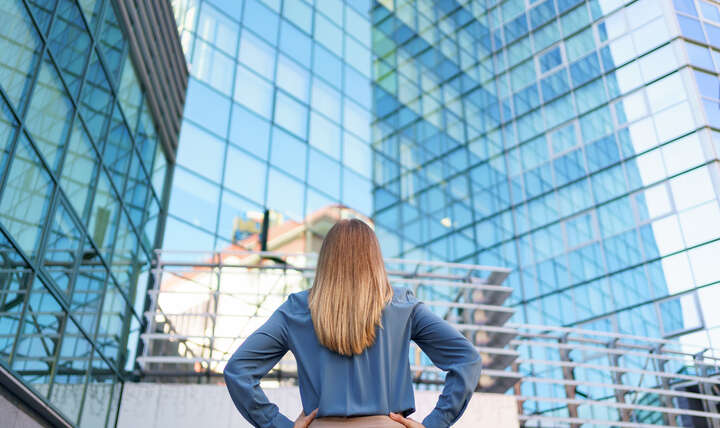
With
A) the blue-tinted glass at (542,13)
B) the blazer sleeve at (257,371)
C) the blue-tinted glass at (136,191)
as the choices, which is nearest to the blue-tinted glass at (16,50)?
the blue-tinted glass at (136,191)

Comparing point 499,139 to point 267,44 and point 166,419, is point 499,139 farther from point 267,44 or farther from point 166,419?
point 166,419

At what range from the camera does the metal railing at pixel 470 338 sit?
12.3m

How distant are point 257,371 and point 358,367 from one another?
0.39 meters

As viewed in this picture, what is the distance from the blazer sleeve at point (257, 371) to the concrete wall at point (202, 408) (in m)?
8.08

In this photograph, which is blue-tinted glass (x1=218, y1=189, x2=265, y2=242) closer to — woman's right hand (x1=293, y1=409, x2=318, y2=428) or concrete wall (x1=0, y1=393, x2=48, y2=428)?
concrete wall (x1=0, y1=393, x2=48, y2=428)

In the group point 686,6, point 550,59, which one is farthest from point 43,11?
point 550,59

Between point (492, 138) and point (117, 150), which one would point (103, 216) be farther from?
point (492, 138)

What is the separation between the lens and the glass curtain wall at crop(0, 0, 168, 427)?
8.52m

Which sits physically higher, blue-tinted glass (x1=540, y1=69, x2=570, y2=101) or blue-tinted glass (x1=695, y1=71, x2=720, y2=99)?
blue-tinted glass (x1=540, y1=69, x2=570, y2=101)

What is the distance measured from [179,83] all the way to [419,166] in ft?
55.2

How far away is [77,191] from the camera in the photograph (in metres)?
11.0

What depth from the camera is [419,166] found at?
32.5 m

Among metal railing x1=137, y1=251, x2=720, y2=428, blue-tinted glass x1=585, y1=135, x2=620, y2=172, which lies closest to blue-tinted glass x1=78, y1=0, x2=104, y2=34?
metal railing x1=137, y1=251, x2=720, y2=428

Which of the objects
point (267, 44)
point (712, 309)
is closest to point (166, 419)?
point (267, 44)
